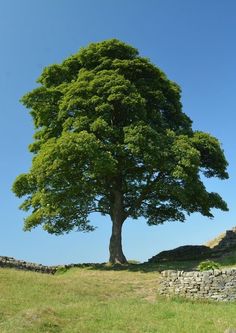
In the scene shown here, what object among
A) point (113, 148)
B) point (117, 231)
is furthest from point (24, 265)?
point (113, 148)

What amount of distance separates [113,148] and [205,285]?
12374 millimetres

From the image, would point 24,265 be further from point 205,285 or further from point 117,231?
point 205,285

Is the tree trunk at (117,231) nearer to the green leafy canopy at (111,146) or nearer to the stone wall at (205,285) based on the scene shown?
the green leafy canopy at (111,146)

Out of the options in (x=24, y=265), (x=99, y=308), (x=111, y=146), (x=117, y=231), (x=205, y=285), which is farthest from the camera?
(x=117, y=231)

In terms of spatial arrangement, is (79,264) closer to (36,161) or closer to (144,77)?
(36,161)

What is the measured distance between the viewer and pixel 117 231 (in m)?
34.3

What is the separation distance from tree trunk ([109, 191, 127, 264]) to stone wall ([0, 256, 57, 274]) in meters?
4.71

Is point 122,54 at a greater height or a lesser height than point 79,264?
greater

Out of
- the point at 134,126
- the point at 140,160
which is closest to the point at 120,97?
the point at 134,126

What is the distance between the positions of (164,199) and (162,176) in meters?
2.88

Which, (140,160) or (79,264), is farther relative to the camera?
(79,264)

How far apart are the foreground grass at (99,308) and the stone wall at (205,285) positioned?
2.62ft

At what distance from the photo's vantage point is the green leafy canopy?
103 feet

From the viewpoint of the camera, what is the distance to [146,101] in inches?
1368
